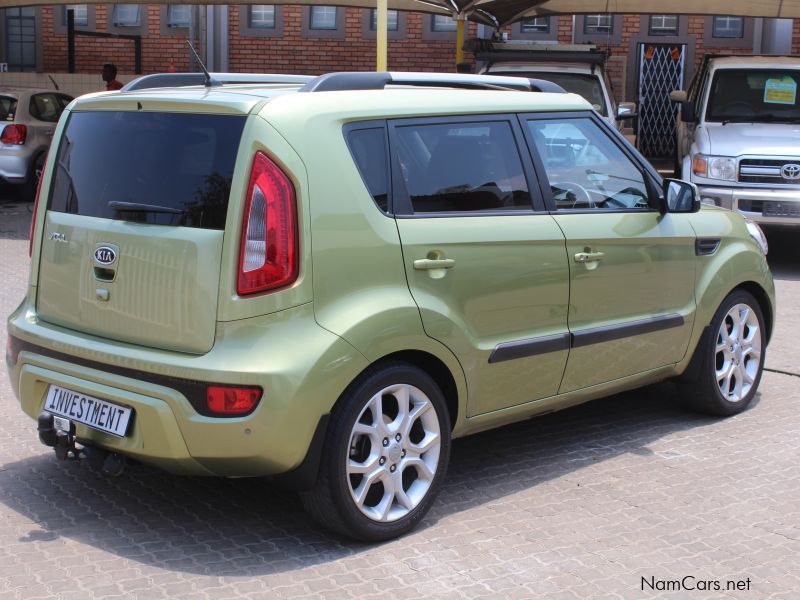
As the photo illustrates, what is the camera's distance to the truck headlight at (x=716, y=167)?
11.9 m

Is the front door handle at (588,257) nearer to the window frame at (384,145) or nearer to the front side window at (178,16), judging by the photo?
the window frame at (384,145)

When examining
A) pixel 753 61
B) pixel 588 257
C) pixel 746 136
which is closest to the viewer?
pixel 588 257

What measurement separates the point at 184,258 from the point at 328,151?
0.64 m

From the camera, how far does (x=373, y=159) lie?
4.46 meters

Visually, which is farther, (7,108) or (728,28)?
(728,28)

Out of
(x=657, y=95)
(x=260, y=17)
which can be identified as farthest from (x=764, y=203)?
(x=260, y=17)

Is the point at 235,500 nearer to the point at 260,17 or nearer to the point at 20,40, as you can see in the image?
the point at 260,17

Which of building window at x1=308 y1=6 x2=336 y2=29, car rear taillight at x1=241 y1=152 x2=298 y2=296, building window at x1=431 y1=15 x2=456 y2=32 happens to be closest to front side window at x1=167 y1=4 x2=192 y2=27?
building window at x1=308 y1=6 x2=336 y2=29

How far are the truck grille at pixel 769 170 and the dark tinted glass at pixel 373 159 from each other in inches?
322

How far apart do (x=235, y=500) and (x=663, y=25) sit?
1899 centimetres

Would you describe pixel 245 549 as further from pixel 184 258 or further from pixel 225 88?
pixel 225 88

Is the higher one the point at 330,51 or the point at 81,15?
the point at 81,15

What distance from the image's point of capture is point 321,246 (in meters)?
4.17

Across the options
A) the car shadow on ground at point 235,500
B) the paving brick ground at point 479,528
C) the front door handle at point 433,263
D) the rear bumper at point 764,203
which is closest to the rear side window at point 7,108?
the rear bumper at point 764,203
